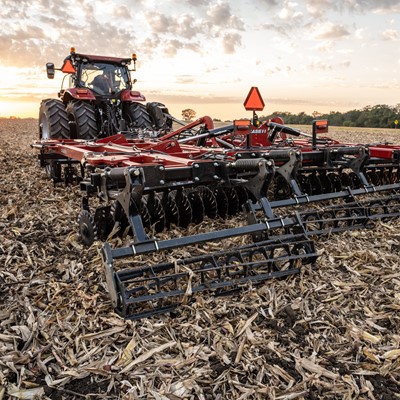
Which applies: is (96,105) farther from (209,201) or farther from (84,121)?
(209,201)

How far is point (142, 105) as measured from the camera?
32.0 feet

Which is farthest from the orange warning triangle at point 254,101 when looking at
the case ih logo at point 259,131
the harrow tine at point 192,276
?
the harrow tine at point 192,276

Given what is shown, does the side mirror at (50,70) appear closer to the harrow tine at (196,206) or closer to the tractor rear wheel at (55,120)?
the tractor rear wheel at (55,120)

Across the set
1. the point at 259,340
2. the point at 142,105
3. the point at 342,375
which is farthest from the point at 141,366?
the point at 142,105

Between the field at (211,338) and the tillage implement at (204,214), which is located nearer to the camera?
the field at (211,338)

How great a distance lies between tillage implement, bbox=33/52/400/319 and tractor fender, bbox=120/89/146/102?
10.2 feet

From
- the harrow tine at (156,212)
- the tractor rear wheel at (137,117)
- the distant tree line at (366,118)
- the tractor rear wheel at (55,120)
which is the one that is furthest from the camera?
the distant tree line at (366,118)

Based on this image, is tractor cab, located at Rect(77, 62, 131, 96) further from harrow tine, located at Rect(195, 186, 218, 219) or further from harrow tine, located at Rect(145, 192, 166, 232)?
harrow tine, located at Rect(145, 192, 166, 232)

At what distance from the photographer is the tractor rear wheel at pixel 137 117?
9.41 metres

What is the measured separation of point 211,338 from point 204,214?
2.17 m

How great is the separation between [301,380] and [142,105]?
324 inches

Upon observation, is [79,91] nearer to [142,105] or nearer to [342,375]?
[142,105]

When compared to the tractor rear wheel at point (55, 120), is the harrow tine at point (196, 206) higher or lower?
lower

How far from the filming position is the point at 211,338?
2764 mm
